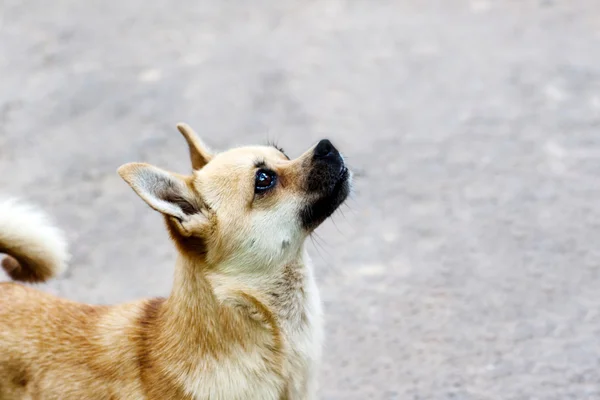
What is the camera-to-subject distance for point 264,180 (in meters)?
3.54

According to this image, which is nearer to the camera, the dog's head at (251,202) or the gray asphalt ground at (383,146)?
the dog's head at (251,202)

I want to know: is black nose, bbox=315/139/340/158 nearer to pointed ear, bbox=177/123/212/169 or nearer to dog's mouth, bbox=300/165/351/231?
dog's mouth, bbox=300/165/351/231

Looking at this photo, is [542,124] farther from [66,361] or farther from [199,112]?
[66,361]

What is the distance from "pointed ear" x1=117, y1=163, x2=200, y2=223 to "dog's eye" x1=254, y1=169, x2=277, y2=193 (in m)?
0.27

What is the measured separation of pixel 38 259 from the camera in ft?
12.6

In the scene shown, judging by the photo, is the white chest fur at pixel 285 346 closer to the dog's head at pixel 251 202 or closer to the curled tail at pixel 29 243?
the dog's head at pixel 251 202

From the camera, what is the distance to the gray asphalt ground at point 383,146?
4723 millimetres

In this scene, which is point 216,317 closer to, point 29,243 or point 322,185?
point 322,185

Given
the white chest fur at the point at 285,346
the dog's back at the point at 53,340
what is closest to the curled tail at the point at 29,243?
the dog's back at the point at 53,340

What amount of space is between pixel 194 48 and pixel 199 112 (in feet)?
3.70

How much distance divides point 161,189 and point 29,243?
2.61 feet

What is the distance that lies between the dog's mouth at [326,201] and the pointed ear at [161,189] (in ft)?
1.54

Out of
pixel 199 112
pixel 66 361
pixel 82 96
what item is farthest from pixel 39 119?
pixel 66 361

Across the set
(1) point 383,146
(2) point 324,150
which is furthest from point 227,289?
(1) point 383,146
